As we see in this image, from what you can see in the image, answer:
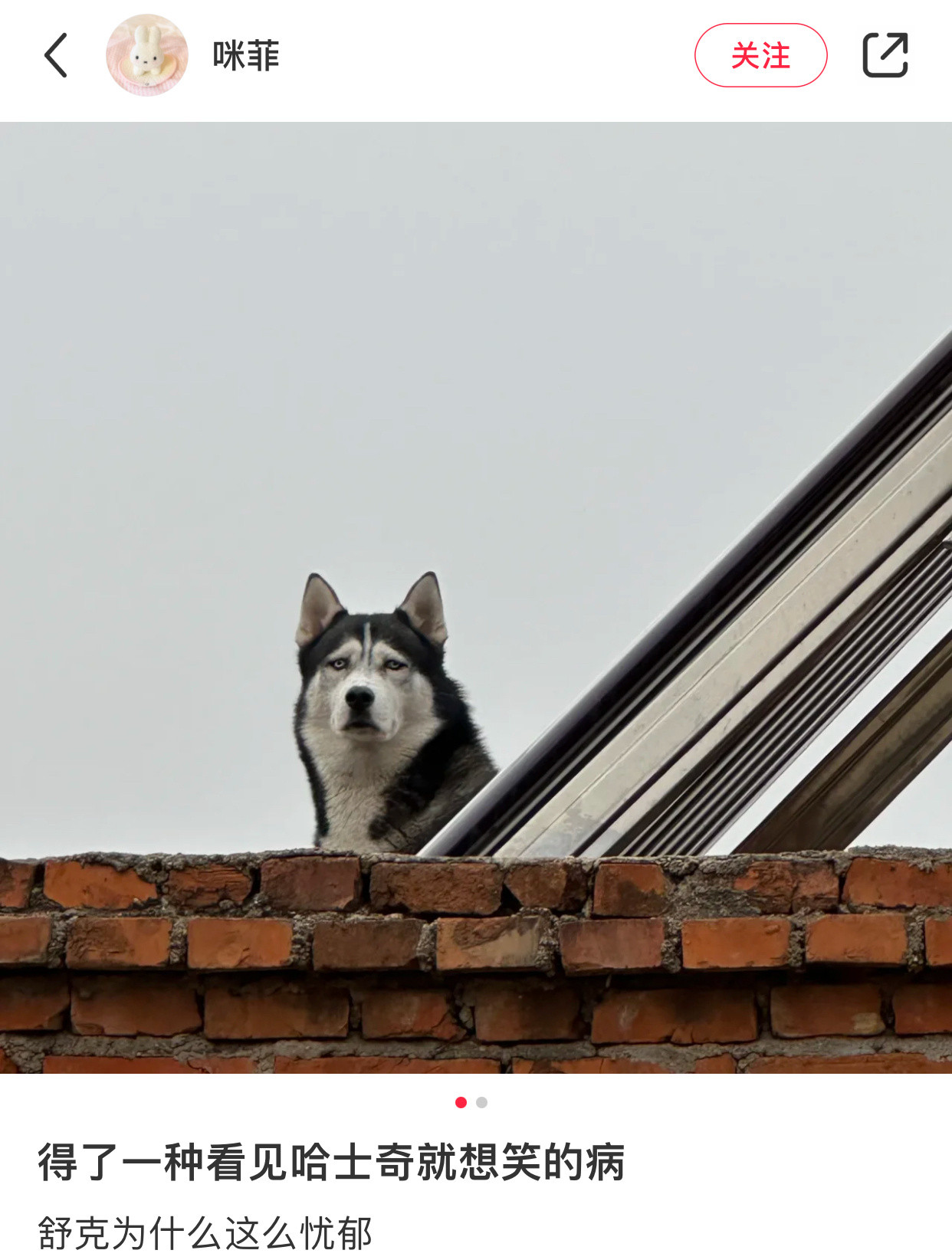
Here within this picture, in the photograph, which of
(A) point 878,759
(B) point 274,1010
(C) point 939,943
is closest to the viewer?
(C) point 939,943

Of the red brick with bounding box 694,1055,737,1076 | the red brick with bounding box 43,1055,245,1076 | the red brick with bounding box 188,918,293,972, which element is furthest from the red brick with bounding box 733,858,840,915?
the red brick with bounding box 43,1055,245,1076

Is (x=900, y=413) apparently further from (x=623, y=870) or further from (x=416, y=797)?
(x=416, y=797)

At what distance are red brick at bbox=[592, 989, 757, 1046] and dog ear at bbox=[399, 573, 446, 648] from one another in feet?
16.0

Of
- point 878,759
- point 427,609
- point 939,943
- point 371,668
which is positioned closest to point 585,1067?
point 939,943

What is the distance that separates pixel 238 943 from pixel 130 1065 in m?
0.25

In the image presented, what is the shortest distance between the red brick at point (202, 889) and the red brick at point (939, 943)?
101 cm

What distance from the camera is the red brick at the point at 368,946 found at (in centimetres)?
213

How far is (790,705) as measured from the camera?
2.56 meters

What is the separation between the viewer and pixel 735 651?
222cm

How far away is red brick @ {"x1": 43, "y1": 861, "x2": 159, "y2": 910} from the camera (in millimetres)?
2188

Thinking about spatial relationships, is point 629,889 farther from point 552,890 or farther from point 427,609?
point 427,609

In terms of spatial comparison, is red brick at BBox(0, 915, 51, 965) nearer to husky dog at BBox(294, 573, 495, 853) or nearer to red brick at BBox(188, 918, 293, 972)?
red brick at BBox(188, 918, 293, 972)

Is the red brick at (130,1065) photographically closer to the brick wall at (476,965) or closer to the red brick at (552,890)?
the brick wall at (476,965)
